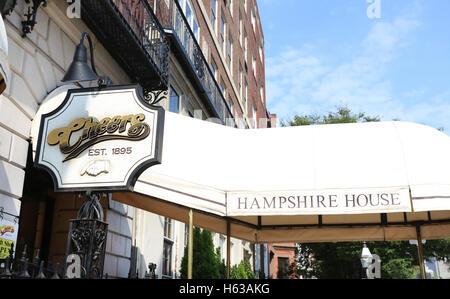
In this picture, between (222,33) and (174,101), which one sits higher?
(222,33)

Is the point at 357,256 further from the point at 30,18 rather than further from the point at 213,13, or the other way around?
the point at 30,18

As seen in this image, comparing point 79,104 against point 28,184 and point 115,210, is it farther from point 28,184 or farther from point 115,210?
point 115,210

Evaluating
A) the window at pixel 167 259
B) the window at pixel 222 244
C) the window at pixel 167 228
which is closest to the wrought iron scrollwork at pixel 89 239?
the window at pixel 167 259

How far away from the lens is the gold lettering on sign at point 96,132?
5965 mm

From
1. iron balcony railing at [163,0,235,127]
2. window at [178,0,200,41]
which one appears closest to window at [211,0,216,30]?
window at [178,0,200,41]

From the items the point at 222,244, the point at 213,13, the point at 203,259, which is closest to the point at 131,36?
the point at 203,259

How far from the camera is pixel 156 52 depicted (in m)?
11.4

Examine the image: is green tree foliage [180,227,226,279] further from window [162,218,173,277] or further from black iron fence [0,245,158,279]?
black iron fence [0,245,158,279]

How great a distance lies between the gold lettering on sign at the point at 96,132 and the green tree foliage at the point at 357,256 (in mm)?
22987

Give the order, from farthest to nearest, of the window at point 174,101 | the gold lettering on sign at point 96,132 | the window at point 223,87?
the window at point 223,87
the window at point 174,101
the gold lettering on sign at point 96,132

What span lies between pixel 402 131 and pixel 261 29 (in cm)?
3841

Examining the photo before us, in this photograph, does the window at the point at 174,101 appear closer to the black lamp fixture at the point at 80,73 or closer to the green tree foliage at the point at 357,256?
the black lamp fixture at the point at 80,73

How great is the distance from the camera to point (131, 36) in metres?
9.40

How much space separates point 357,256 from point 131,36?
22.6 metres
